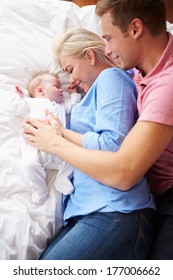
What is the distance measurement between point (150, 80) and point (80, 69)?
1.22 feet

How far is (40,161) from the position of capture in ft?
3.78

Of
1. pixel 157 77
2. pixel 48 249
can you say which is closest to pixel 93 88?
pixel 157 77

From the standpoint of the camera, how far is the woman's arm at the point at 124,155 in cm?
90

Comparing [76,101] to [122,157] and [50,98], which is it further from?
[122,157]

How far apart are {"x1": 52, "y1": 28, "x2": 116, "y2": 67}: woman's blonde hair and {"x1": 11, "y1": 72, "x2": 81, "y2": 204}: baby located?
0.49 feet

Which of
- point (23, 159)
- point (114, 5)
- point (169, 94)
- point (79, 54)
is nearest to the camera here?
point (169, 94)

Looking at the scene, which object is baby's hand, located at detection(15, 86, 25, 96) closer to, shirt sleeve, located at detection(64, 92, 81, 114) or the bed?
the bed

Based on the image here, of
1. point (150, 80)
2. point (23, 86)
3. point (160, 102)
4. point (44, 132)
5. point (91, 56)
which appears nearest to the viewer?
point (160, 102)

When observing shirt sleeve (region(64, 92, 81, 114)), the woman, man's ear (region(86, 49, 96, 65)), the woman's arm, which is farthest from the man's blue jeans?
man's ear (region(86, 49, 96, 65))

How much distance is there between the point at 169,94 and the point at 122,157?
8.4 inches

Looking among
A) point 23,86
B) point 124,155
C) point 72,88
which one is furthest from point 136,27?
point 23,86

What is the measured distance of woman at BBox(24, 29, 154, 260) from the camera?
3.23 ft

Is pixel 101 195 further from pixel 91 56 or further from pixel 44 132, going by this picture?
pixel 91 56
